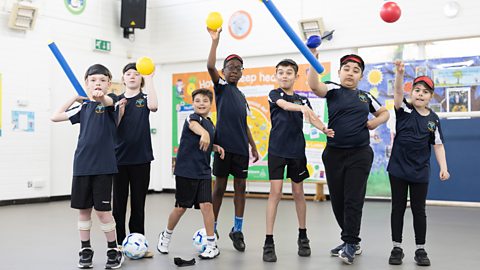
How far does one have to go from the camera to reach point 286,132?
413 cm

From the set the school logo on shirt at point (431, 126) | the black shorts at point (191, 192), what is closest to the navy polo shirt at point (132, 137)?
the black shorts at point (191, 192)

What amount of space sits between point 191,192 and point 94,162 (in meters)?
0.76

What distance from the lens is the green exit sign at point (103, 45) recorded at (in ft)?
30.8

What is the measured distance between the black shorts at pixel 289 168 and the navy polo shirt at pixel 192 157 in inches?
18.5

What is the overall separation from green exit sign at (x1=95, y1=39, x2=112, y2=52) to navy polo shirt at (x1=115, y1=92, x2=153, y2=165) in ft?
18.6

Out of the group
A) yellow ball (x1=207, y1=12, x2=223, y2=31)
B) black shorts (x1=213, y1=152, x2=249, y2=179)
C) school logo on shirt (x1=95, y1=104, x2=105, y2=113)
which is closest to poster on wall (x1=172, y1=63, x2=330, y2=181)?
black shorts (x1=213, y1=152, x2=249, y2=179)

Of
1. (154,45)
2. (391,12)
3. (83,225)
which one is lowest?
(83,225)

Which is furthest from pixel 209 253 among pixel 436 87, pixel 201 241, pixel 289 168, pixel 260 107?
pixel 260 107

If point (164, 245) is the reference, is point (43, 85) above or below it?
above

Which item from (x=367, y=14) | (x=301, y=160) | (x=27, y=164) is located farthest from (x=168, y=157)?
(x=301, y=160)

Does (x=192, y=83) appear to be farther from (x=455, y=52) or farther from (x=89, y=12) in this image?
(x=455, y=52)

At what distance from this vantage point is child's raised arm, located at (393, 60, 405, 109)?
376 centimetres

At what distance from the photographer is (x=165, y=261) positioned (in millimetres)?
3951

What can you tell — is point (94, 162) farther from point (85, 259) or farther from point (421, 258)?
point (421, 258)
